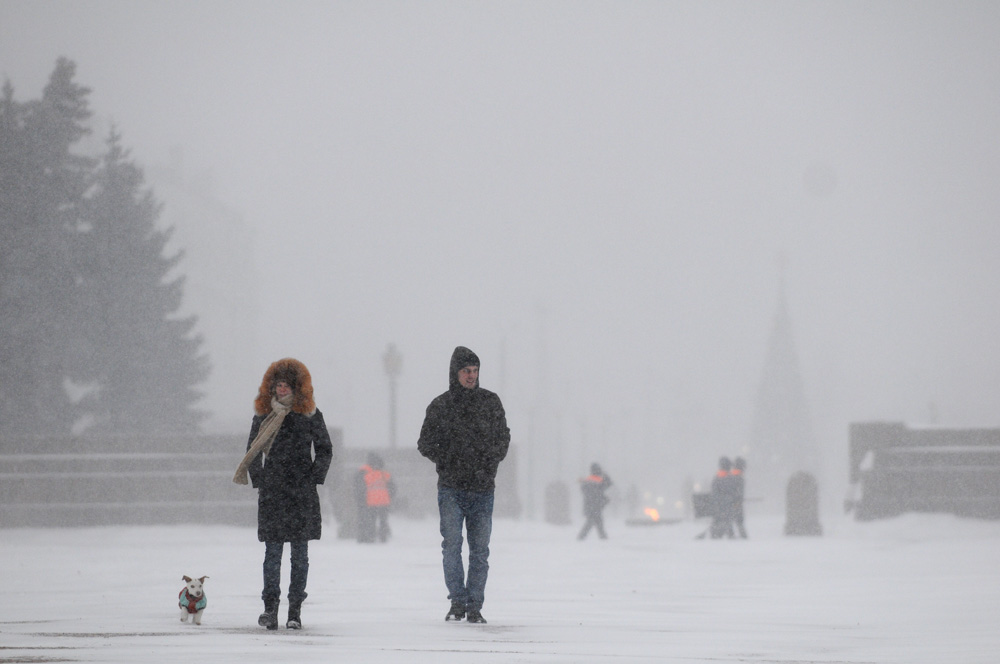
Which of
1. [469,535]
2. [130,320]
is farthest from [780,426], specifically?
[469,535]

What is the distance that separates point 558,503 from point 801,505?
41.6ft

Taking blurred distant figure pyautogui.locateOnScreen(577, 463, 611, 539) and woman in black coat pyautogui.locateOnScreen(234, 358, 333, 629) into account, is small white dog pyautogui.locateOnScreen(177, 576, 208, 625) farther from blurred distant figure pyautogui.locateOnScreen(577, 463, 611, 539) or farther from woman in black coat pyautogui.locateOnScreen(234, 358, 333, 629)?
blurred distant figure pyautogui.locateOnScreen(577, 463, 611, 539)

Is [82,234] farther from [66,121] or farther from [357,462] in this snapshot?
[357,462]

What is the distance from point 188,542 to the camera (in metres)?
21.2

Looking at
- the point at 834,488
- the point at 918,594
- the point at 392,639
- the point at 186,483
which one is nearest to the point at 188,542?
the point at 186,483

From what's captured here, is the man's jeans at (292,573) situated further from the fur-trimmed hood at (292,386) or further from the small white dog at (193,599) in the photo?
the fur-trimmed hood at (292,386)

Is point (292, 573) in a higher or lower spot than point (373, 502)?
lower

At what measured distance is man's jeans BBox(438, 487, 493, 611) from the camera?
9594mm

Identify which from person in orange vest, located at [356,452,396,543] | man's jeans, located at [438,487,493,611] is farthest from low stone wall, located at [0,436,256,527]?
man's jeans, located at [438,487,493,611]

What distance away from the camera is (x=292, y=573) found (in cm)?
877

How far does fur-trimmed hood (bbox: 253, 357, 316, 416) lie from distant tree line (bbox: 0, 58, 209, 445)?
22.4m

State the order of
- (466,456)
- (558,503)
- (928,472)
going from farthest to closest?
(558,503) → (928,472) → (466,456)

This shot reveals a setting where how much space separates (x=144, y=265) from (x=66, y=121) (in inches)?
175

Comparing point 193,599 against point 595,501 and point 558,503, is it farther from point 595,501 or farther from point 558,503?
point 558,503
